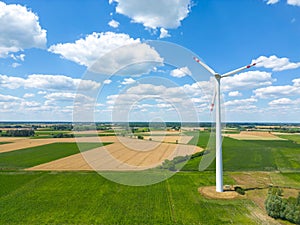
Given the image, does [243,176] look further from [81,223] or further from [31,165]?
[31,165]

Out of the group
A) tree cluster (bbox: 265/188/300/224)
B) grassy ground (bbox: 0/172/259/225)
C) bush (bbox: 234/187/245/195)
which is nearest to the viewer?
tree cluster (bbox: 265/188/300/224)

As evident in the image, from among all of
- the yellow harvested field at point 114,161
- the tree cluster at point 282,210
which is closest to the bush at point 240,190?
the tree cluster at point 282,210

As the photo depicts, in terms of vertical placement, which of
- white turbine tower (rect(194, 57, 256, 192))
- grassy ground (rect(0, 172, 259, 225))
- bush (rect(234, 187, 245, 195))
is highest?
white turbine tower (rect(194, 57, 256, 192))

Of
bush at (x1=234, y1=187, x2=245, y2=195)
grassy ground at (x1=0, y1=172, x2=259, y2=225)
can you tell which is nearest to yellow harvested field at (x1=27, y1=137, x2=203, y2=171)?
grassy ground at (x1=0, y1=172, x2=259, y2=225)

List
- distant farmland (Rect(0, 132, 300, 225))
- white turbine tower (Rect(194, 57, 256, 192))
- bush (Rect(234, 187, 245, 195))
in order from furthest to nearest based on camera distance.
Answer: bush (Rect(234, 187, 245, 195)), white turbine tower (Rect(194, 57, 256, 192)), distant farmland (Rect(0, 132, 300, 225))

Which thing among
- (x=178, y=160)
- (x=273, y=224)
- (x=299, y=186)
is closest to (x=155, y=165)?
(x=178, y=160)

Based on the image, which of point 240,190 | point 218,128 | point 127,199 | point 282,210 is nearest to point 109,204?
point 127,199

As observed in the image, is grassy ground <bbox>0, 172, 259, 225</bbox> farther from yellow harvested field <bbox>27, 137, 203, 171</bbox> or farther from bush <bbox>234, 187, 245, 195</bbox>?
yellow harvested field <bbox>27, 137, 203, 171</bbox>

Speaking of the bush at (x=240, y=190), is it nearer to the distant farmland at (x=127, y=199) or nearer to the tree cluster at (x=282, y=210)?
the distant farmland at (x=127, y=199)

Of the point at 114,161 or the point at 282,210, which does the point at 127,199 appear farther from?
the point at 114,161
